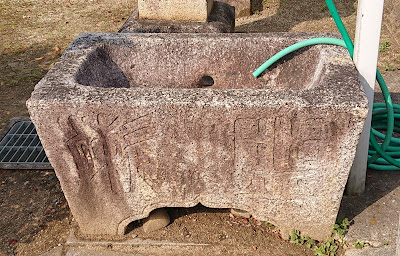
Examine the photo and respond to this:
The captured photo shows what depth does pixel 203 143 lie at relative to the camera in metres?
2.33

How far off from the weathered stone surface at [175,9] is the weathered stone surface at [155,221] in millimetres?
2239

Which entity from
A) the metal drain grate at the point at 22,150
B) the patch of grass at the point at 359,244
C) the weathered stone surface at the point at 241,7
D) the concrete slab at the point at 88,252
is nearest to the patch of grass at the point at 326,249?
the patch of grass at the point at 359,244

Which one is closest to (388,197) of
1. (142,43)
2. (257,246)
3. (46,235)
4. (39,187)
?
(257,246)

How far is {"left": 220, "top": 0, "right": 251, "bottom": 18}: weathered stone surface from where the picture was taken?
625cm

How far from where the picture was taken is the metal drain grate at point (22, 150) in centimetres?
355

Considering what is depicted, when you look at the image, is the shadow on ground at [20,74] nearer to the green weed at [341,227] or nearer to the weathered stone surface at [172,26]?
the weathered stone surface at [172,26]

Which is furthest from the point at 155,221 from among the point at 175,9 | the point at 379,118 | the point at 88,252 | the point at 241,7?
the point at 241,7

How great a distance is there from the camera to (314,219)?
258 cm

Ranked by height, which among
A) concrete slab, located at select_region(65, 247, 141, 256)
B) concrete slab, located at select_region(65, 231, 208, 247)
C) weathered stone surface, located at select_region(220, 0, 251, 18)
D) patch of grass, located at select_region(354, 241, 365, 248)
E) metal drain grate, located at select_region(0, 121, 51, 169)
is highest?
weathered stone surface, located at select_region(220, 0, 251, 18)

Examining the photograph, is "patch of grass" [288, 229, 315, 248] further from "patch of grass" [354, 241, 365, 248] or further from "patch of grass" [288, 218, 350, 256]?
"patch of grass" [354, 241, 365, 248]

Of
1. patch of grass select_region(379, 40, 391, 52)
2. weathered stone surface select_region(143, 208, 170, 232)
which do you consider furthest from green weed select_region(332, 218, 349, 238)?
patch of grass select_region(379, 40, 391, 52)

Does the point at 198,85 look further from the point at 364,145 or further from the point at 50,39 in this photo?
the point at 50,39

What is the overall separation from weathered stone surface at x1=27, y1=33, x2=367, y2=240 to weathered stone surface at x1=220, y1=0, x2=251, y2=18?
3.64 meters

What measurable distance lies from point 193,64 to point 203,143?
34.9 inches
